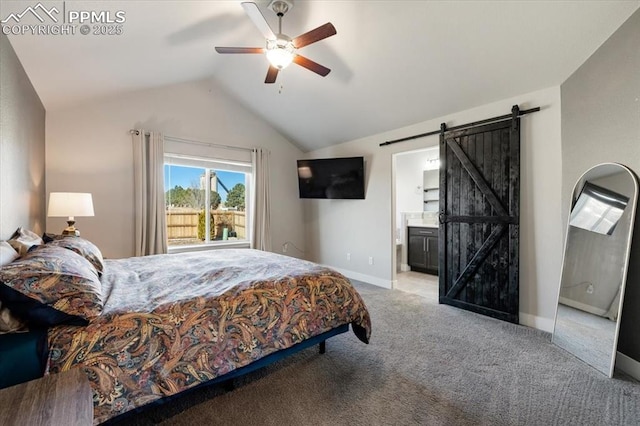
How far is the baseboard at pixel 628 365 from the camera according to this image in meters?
2.02

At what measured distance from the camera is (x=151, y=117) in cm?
402

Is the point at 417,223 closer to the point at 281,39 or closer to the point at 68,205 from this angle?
the point at 281,39

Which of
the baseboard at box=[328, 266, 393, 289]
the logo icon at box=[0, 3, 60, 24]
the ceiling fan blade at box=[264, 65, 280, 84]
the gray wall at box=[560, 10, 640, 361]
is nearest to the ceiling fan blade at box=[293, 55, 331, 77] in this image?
the ceiling fan blade at box=[264, 65, 280, 84]

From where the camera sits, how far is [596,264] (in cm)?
234

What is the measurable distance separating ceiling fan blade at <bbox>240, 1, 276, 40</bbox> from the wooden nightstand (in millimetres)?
2361

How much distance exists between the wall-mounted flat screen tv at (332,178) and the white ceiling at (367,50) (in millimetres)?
931

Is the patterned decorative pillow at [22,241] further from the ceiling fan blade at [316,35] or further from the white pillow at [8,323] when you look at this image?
the ceiling fan blade at [316,35]

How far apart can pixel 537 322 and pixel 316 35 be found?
3473mm

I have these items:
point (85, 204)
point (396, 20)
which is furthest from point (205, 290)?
point (396, 20)

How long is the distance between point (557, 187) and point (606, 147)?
539 millimetres

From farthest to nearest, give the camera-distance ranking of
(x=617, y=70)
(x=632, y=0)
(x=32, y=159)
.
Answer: (x=32, y=159) < (x=617, y=70) < (x=632, y=0)

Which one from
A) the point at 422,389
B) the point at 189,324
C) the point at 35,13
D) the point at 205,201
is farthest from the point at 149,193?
the point at 422,389

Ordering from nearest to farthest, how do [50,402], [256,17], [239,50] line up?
1. [50,402]
2. [256,17]
3. [239,50]

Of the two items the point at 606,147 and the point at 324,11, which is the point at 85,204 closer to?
the point at 324,11
